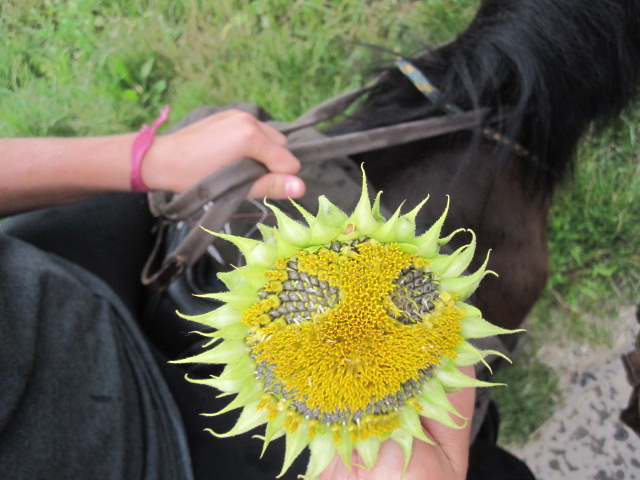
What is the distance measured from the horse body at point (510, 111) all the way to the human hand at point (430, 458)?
51cm

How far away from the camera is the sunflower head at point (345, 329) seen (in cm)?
72

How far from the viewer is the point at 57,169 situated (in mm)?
1191

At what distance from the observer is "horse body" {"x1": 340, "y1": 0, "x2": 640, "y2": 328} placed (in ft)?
3.99

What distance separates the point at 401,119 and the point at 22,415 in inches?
44.7

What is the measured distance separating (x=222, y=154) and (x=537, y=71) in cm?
83

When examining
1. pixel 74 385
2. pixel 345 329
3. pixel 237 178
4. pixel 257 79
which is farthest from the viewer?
pixel 257 79

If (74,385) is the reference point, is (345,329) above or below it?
above

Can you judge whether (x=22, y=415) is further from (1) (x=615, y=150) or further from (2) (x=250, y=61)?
(1) (x=615, y=150)

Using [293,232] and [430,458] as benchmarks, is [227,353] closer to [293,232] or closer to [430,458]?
[293,232]

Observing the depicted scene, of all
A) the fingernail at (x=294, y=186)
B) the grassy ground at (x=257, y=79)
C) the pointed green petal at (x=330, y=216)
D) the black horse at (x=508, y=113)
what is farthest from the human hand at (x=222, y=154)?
the grassy ground at (x=257, y=79)

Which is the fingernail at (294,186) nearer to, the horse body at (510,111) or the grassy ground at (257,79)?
the horse body at (510,111)

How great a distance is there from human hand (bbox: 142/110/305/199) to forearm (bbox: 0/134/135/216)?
0.27 feet

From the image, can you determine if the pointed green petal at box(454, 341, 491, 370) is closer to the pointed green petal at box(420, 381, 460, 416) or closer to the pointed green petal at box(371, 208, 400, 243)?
the pointed green petal at box(420, 381, 460, 416)

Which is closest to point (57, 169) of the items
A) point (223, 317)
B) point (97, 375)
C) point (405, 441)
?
point (97, 375)
